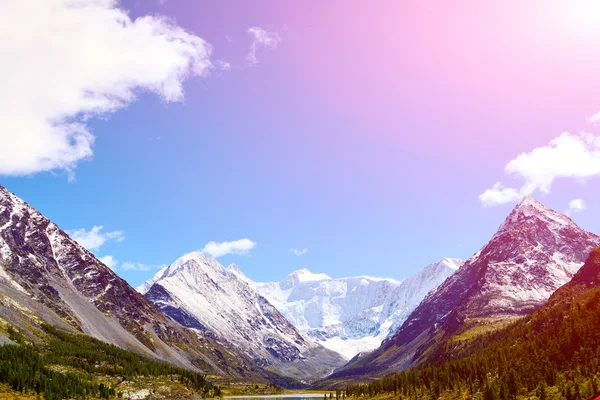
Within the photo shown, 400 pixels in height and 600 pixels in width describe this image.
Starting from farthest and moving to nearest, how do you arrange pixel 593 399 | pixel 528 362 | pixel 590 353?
pixel 528 362
pixel 590 353
pixel 593 399

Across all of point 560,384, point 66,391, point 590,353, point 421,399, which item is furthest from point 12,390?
point 590,353

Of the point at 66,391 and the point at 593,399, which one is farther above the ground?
the point at 593,399

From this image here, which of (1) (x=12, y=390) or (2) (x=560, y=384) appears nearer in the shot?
(2) (x=560, y=384)

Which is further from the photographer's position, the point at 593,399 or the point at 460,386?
the point at 460,386

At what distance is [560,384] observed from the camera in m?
164

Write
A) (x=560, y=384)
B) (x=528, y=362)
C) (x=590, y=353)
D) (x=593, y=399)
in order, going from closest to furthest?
(x=593, y=399), (x=560, y=384), (x=590, y=353), (x=528, y=362)

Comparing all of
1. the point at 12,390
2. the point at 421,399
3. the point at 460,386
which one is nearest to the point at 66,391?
the point at 12,390

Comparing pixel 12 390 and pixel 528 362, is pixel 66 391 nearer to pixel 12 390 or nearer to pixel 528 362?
pixel 12 390

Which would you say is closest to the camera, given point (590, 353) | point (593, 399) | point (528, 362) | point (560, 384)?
point (593, 399)

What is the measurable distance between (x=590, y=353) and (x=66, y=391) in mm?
200951

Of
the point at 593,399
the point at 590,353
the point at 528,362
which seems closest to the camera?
the point at 593,399

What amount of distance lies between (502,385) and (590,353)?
3787cm

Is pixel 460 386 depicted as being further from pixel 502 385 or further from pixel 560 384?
pixel 560 384

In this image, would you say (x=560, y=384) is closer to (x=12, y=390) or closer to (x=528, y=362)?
(x=528, y=362)
